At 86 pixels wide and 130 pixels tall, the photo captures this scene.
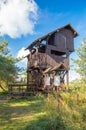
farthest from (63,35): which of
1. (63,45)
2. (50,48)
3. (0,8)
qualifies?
(0,8)

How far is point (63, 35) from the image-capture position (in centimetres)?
2245

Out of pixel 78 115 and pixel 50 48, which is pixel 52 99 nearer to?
pixel 78 115

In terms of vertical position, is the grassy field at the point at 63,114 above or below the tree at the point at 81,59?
below

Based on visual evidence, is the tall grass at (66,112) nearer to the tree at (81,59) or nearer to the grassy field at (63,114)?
the grassy field at (63,114)

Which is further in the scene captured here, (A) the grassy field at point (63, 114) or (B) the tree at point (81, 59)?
(B) the tree at point (81, 59)

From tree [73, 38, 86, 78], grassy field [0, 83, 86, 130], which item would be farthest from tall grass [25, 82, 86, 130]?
tree [73, 38, 86, 78]

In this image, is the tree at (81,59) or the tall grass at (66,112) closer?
the tall grass at (66,112)

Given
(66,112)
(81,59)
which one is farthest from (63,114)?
(81,59)

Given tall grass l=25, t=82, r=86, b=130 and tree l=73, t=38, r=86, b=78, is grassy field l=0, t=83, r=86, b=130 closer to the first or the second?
tall grass l=25, t=82, r=86, b=130

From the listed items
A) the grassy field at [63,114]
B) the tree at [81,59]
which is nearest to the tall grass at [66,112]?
the grassy field at [63,114]

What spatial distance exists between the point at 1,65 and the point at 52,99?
380 cm

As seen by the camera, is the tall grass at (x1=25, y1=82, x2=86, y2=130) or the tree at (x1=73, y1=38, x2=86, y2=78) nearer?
the tall grass at (x1=25, y1=82, x2=86, y2=130)

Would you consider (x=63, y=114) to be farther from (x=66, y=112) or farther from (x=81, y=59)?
(x=81, y=59)

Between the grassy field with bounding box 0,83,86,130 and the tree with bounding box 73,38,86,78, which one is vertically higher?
the tree with bounding box 73,38,86,78
